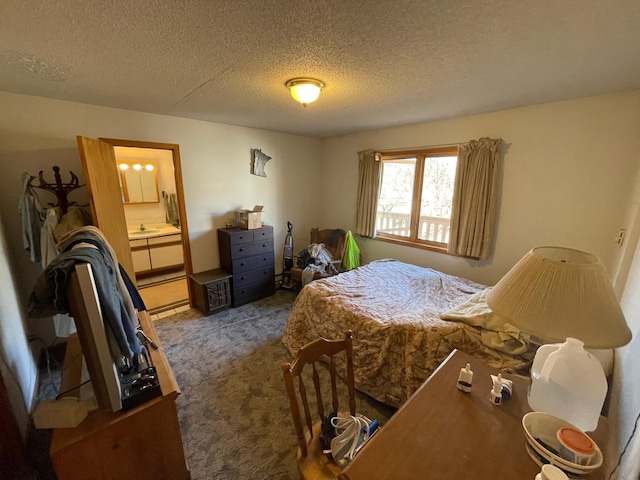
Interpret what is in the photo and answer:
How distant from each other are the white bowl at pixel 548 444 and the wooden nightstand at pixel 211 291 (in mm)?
3158

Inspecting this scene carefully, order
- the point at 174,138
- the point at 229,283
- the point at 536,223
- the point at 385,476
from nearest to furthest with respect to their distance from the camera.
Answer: the point at 385,476 → the point at 536,223 → the point at 174,138 → the point at 229,283

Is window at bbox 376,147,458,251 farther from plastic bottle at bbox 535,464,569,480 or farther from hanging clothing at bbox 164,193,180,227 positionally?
hanging clothing at bbox 164,193,180,227

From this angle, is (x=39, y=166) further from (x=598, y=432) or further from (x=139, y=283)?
(x=598, y=432)

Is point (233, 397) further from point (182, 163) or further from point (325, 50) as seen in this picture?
point (182, 163)

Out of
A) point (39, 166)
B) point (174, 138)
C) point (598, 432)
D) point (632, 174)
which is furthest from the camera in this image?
point (174, 138)

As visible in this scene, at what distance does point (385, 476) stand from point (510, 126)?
3.19 meters

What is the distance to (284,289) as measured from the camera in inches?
165

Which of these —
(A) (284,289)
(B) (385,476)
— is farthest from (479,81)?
(A) (284,289)

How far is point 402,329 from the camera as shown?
1931mm

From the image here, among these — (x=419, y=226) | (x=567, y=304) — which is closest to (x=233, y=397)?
(x=567, y=304)

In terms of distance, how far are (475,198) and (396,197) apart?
A: 1158 mm

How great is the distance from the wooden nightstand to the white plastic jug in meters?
3.18

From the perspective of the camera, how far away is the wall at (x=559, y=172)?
2145 millimetres

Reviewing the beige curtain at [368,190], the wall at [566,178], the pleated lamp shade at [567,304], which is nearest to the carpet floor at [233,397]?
the pleated lamp shade at [567,304]
